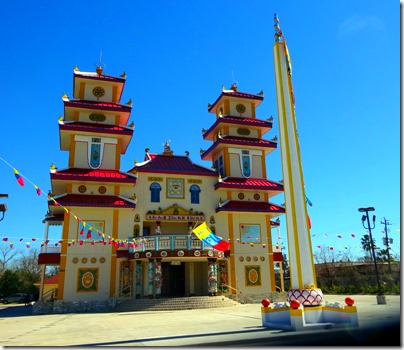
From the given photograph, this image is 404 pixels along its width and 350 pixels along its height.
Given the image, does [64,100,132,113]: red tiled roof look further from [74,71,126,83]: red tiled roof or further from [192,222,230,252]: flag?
[192,222,230,252]: flag

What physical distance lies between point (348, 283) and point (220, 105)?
21506 mm

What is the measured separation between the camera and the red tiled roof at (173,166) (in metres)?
30.2

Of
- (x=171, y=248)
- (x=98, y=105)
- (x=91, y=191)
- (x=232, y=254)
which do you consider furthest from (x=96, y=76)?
(x=232, y=254)

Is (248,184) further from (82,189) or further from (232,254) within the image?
(82,189)

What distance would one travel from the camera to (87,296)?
25219 mm

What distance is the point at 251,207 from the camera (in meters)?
30.6

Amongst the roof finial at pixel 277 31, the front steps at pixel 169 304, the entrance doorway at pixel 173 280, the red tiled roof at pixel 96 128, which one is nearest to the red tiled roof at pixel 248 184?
the entrance doorway at pixel 173 280

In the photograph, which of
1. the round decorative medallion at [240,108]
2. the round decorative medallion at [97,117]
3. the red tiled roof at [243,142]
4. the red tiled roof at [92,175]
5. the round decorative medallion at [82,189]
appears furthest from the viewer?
the round decorative medallion at [240,108]

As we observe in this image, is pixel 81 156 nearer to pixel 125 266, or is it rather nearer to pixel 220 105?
pixel 125 266

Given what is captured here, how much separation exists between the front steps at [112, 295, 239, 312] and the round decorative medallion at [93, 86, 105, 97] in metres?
16.9

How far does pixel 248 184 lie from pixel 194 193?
4.64 meters

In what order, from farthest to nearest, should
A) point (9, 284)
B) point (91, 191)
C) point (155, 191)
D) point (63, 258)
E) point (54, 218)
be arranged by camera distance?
point (9, 284) < point (155, 191) < point (54, 218) < point (91, 191) < point (63, 258)

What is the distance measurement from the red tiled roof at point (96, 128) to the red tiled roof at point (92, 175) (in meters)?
3.18

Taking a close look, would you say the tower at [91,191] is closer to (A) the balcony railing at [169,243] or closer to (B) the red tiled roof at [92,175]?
(B) the red tiled roof at [92,175]
